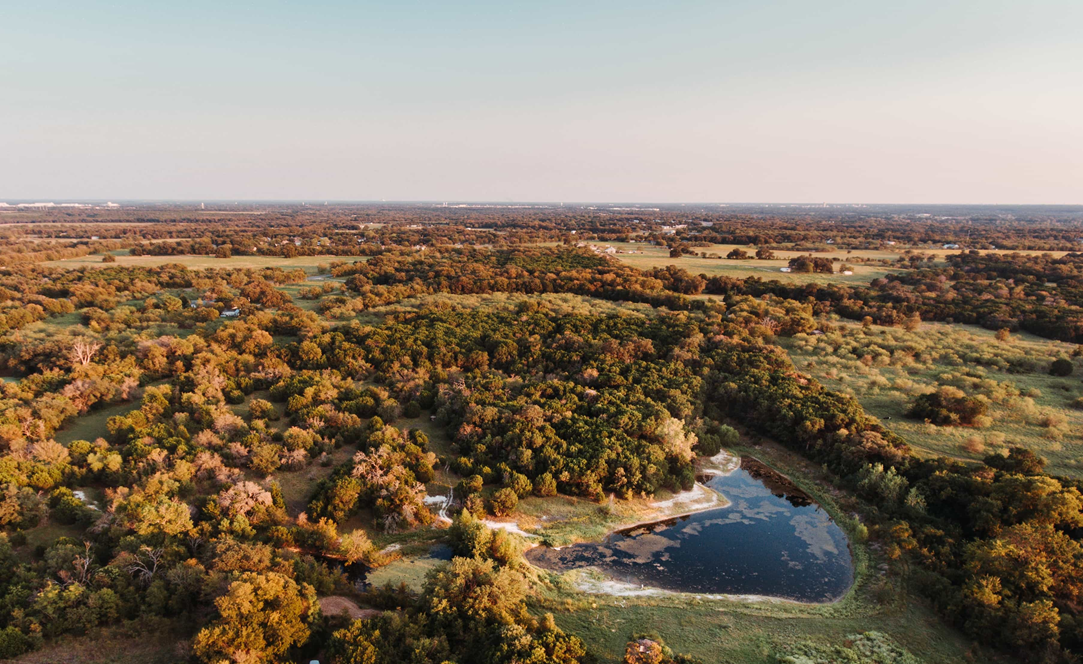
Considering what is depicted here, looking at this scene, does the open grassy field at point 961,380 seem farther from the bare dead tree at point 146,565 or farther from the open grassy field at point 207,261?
the open grassy field at point 207,261

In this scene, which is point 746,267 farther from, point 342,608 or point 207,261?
point 207,261

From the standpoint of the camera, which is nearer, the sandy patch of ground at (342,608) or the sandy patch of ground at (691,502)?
the sandy patch of ground at (342,608)

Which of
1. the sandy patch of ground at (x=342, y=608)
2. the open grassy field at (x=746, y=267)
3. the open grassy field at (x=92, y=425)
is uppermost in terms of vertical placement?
the open grassy field at (x=746, y=267)

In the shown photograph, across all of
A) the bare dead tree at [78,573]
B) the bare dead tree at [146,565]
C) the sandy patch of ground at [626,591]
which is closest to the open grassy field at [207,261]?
the bare dead tree at [78,573]

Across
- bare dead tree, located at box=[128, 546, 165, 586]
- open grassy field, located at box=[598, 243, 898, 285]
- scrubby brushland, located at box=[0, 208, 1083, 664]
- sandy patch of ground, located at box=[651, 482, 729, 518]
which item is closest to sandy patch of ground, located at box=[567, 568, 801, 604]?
scrubby brushland, located at box=[0, 208, 1083, 664]

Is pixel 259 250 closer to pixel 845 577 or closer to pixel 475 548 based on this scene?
pixel 475 548

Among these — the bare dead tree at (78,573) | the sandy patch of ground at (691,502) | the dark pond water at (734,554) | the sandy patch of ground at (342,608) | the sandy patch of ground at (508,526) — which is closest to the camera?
the bare dead tree at (78,573)

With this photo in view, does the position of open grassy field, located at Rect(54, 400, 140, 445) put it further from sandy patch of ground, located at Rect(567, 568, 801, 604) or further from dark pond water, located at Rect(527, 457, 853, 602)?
sandy patch of ground, located at Rect(567, 568, 801, 604)

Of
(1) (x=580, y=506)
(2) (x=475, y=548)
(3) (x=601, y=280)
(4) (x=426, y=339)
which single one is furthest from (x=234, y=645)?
(3) (x=601, y=280)
